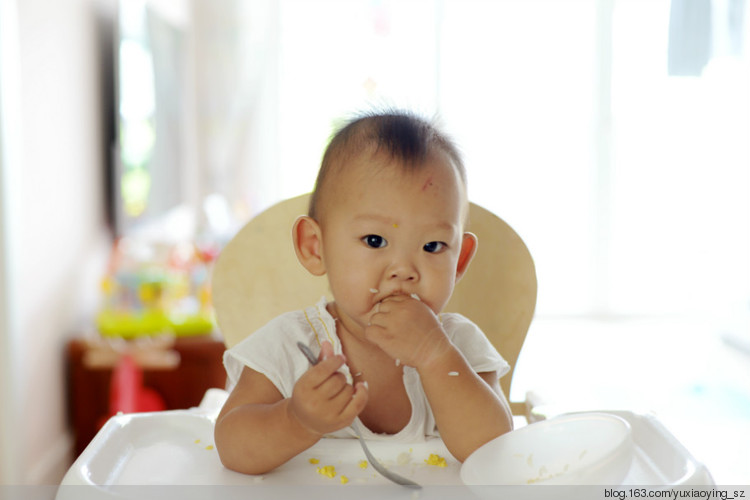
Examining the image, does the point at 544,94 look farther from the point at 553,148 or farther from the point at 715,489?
the point at 715,489

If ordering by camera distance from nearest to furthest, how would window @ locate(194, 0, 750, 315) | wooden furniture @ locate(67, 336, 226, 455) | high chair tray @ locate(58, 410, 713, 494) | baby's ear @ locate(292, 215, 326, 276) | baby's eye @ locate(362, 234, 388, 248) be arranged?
high chair tray @ locate(58, 410, 713, 494)
baby's eye @ locate(362, 234, 388, 248)
baby's ear @ locate(292, 215, 326, 276)
wooden furniture @ locate(67, 336, 226, 455)
window @ locate(194, 0, 750, 315)

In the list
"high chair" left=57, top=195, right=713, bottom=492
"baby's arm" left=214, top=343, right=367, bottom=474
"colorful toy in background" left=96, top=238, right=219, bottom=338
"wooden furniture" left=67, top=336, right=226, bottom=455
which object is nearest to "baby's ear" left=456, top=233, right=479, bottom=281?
"high chair" left=57, top=195, right=713, bottom=492

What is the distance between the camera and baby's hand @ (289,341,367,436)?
0.64m

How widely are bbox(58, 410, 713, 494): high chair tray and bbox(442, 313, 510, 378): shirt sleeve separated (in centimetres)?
10

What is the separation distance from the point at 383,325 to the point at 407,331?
0.02 metres

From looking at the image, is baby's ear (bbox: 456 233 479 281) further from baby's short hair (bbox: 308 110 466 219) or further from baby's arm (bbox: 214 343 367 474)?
baby's arm (bbox: 214 343 367 474)

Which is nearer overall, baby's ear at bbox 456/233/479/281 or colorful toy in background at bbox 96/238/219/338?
baby's ear at bbox 456/233/479/281

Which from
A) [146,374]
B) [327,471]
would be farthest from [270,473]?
[146,374]

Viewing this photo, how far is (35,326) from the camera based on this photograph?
2016 mm

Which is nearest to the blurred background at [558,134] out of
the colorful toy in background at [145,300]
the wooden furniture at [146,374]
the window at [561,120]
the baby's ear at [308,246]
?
the window at [561,120]

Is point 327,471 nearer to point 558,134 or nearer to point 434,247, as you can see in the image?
point 434,247

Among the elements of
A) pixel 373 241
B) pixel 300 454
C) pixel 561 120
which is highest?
pixel 561 120

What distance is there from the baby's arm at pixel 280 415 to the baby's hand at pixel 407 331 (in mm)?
81

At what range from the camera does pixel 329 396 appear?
2.10ft
